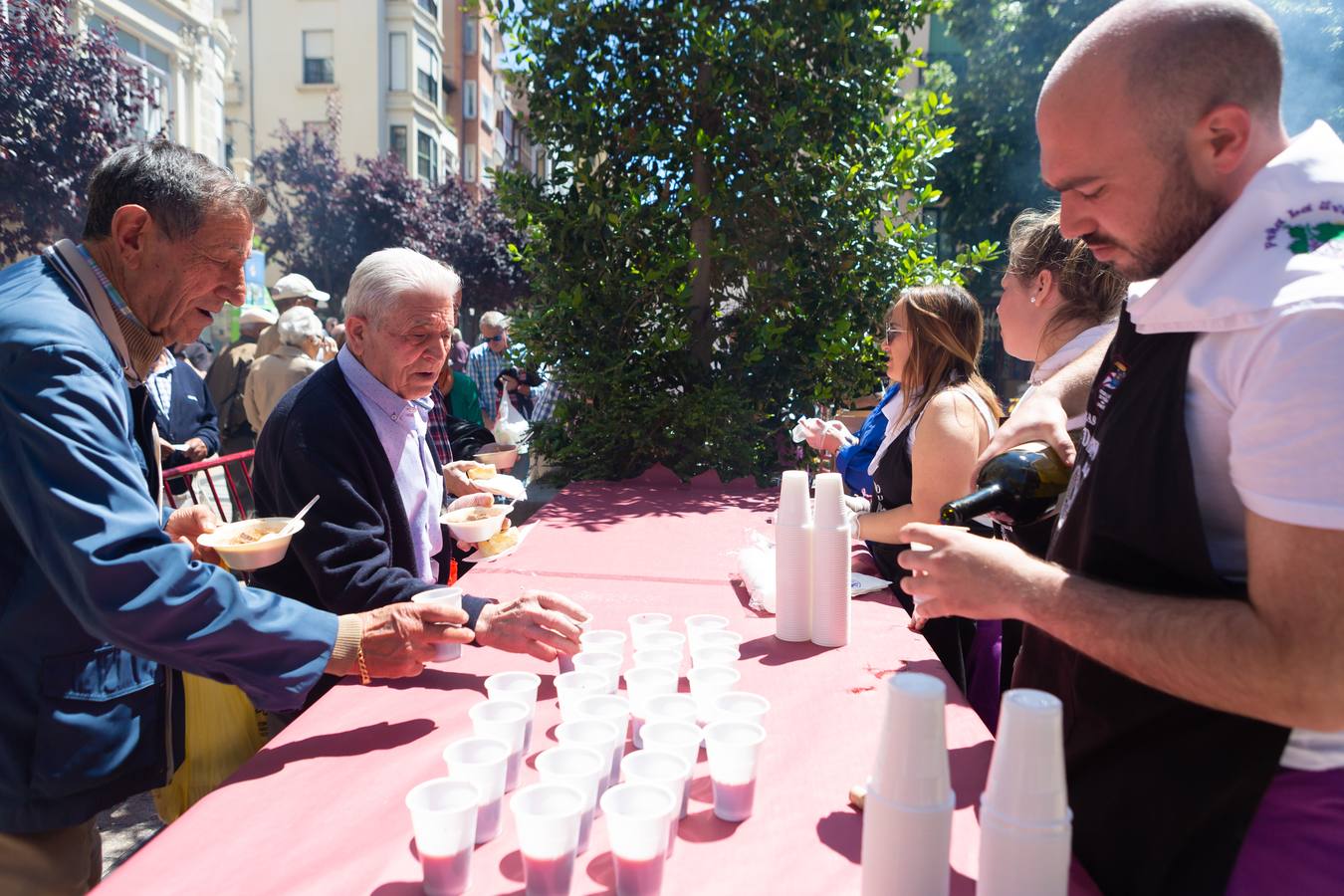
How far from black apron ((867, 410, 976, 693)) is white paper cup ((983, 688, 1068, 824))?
206 centimetres

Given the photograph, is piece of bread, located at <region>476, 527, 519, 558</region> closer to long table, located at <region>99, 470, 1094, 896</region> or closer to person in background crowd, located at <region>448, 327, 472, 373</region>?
long table, located at <region>99, 470, 1094, 896</region>

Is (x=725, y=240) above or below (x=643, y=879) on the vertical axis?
above

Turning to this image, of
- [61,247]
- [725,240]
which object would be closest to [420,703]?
[61,247]

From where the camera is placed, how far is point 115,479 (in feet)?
5.31

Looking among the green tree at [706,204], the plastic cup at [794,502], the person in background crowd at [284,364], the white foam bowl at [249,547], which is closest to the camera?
the white foam bowl at [249,547]

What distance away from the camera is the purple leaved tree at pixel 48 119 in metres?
8.78

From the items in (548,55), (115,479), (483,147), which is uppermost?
(483,147)

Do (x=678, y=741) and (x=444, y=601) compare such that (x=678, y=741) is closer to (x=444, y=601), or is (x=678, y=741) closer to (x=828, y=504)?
(x=444, y=601)

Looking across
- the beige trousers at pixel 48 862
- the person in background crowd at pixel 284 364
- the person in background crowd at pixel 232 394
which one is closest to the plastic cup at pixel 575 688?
the beige trousers at pixel 48 862

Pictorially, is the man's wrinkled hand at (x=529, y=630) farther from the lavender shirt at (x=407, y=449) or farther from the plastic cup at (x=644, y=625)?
the lavender shirt at (x=407, y=449)

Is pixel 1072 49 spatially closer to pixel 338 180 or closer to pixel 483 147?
pixel 338 180

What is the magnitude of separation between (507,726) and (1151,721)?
3.46ft

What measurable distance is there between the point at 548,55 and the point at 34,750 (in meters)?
5.34

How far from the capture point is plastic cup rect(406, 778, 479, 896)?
4.04 feet
